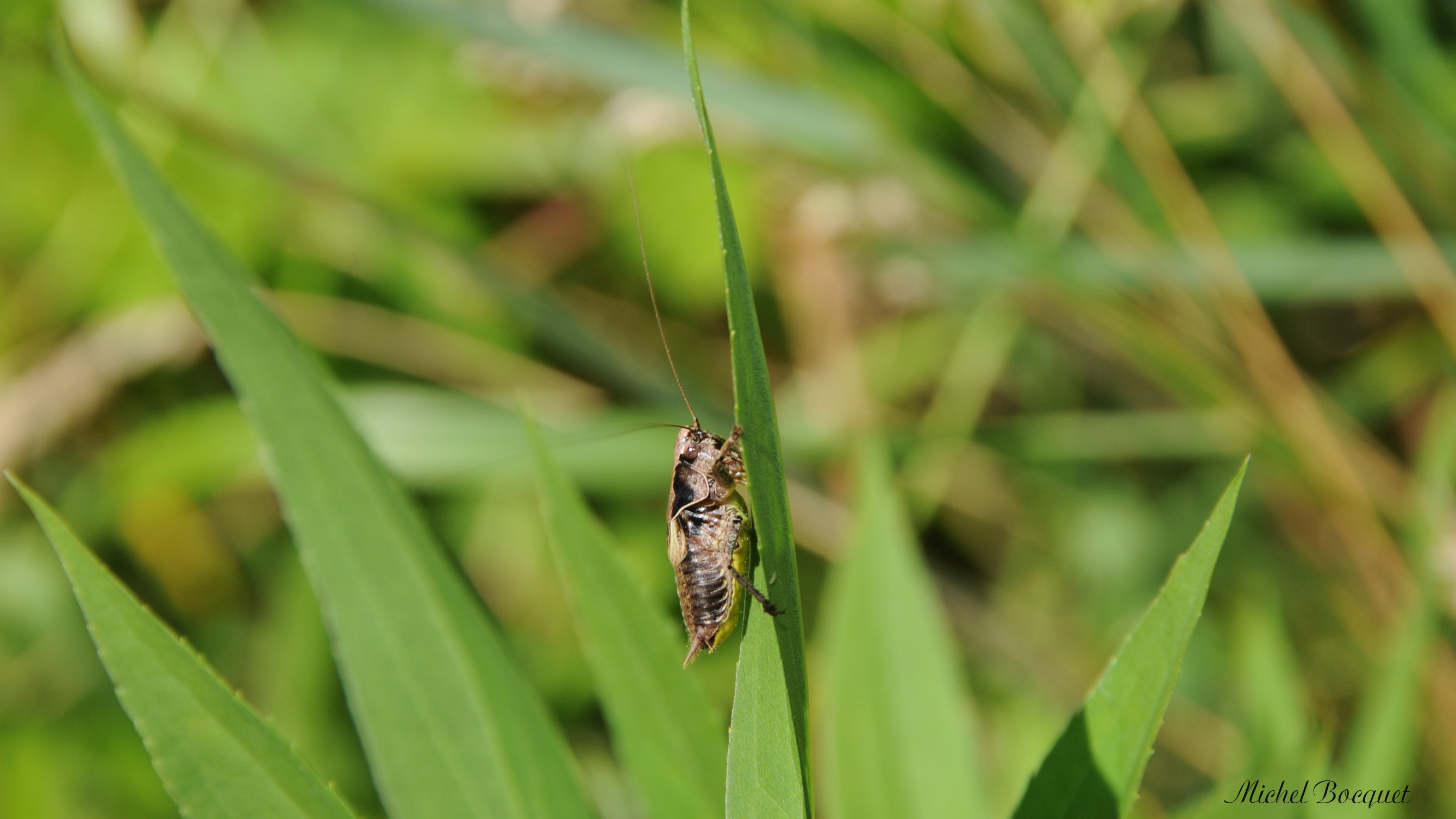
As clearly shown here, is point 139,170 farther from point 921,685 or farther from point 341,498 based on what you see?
point 921,685

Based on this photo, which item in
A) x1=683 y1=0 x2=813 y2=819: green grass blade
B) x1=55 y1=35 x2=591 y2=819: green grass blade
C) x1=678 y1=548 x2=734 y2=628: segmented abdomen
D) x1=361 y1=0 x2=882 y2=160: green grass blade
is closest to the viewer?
x1=683 y1=0 x2=813 y2=819: green grass blade

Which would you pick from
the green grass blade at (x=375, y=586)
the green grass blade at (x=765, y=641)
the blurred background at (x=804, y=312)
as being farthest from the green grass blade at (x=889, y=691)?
the blurred background at (x=804, y=312)

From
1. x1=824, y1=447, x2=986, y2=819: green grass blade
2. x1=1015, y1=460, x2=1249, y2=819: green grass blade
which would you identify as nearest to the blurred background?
x1=824, y1=447, x2=986, y2=819: green grass blade

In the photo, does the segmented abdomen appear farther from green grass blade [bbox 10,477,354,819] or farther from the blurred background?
the blurred background

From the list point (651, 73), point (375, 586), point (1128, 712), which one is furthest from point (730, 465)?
point (651, 73)

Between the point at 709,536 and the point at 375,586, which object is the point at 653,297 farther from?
the point at 375,586

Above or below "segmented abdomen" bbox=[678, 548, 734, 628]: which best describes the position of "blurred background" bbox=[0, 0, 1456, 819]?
above

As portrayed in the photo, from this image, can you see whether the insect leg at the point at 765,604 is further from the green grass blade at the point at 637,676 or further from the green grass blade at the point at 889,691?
the green grass blade at the point at 889,691

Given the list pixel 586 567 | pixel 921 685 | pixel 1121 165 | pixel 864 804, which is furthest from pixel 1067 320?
pixel 586 567
